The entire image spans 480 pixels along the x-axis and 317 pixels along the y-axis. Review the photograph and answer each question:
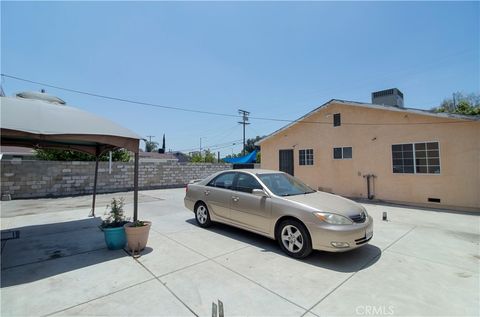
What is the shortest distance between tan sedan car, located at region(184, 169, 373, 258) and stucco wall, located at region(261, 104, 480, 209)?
20.5ft

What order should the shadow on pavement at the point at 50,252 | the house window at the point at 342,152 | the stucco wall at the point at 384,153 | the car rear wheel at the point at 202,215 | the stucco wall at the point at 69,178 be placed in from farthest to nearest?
the house window at the point at 342,152 < the stucco wall at the point at 69,178 < the stucco wall at the point at 384,153 < the car rear wheel at the point at 202,215 < the shadow on pavement at the point at 50,252

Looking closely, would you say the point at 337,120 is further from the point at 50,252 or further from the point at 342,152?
the point at 50,252

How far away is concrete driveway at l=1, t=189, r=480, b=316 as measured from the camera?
8.52 feet

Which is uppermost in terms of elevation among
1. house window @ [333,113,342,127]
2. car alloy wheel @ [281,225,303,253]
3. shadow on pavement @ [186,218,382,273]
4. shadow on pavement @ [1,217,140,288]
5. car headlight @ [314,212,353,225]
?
house window @ [333,113,342,127]

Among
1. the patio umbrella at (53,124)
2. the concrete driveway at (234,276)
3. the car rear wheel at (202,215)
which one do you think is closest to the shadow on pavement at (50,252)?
the concrete driveway at (234,276)

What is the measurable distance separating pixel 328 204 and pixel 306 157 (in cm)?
863

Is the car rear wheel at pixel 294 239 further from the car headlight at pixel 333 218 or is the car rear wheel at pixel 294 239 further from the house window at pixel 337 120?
the house window at pixel 337 120

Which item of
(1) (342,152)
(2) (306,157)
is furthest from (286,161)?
(1) (342,152)

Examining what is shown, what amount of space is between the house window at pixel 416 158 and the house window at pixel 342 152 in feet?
5.78

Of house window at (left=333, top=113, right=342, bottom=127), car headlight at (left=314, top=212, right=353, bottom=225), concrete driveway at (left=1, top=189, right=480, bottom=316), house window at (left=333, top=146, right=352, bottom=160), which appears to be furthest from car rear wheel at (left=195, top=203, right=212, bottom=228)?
house window at (left=333, top=113, right=342, bottom=127)

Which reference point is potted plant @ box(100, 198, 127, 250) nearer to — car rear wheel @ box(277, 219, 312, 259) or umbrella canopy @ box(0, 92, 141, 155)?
umbrella canopy @ box(0, 92, 141, 155)

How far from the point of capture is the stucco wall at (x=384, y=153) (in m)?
7.87

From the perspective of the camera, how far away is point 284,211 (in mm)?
4051

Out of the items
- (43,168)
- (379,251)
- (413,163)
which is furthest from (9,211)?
(413,163)
